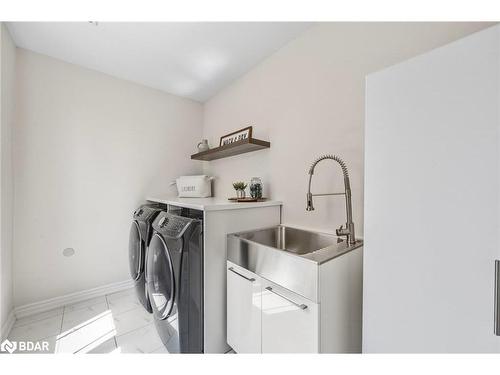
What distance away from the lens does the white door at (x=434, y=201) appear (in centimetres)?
59

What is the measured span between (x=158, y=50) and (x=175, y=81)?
0.52 m

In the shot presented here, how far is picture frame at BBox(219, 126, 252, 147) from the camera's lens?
6.79 ft

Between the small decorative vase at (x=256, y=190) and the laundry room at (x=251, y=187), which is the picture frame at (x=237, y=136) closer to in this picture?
the laundry room at (x=251, y=187)

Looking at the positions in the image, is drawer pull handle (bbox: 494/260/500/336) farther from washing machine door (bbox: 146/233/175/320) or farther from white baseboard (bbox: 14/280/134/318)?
white baseboard (bbox: 14/280/134/318)

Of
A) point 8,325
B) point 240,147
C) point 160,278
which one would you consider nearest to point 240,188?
point 240,147

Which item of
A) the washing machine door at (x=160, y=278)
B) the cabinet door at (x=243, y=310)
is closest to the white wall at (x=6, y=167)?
the washing machine door at (x=160, y=278)

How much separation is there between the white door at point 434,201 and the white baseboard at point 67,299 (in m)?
2.43

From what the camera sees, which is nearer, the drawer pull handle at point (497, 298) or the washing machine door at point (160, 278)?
the drawer pull handle at point (497, 298)

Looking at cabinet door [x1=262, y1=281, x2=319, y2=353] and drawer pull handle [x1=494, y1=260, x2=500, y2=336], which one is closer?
drawer pull handle [x1=494, y1=260, x2=500, y2=336]

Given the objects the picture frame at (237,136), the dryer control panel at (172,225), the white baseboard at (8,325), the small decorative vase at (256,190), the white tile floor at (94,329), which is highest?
the picture frame at (237,136)

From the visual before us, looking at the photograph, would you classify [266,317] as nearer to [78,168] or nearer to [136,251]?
[136,251]

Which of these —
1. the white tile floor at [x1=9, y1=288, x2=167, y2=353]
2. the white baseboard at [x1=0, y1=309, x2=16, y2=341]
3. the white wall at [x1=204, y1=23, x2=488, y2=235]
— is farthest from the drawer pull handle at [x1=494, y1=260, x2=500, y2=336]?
the white baseboard at [x1=0, y1=309, x2=16, y2=341]

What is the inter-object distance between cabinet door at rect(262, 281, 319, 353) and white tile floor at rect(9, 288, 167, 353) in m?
0.86
